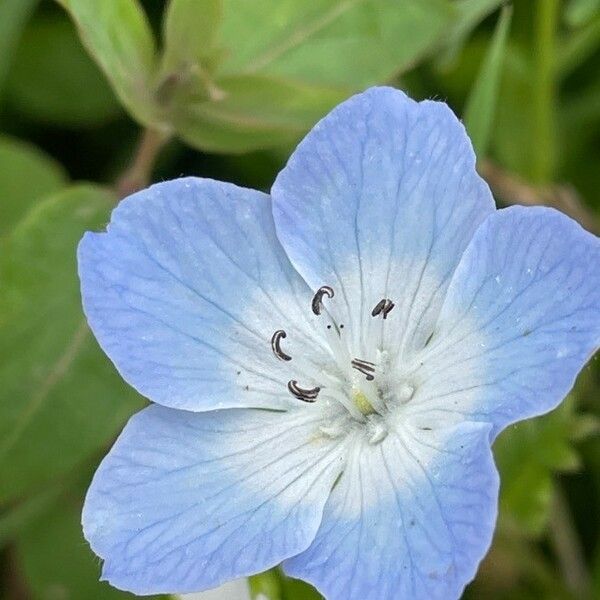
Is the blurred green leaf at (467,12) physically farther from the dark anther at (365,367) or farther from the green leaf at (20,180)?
the green leaf at (20,180)

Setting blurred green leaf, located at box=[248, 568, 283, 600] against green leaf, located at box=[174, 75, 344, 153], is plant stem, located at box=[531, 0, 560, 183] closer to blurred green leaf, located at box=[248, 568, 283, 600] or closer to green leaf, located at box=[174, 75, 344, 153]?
green leaf, located at box=[174, 75, 344, 153]

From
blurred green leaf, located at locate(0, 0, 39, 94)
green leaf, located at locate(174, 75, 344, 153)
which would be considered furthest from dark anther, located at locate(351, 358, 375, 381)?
blurred green leaf, located at locate(0, 0, 39, 94)

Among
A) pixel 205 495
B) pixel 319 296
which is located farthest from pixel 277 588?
pixel 319 296

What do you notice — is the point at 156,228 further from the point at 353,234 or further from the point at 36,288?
the point at 36,288

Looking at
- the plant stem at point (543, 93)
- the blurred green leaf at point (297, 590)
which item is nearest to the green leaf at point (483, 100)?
the plant stem at point (543, 93)

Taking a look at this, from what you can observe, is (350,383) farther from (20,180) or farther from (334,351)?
(20,180)

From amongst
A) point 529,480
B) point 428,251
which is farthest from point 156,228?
point 529,480
